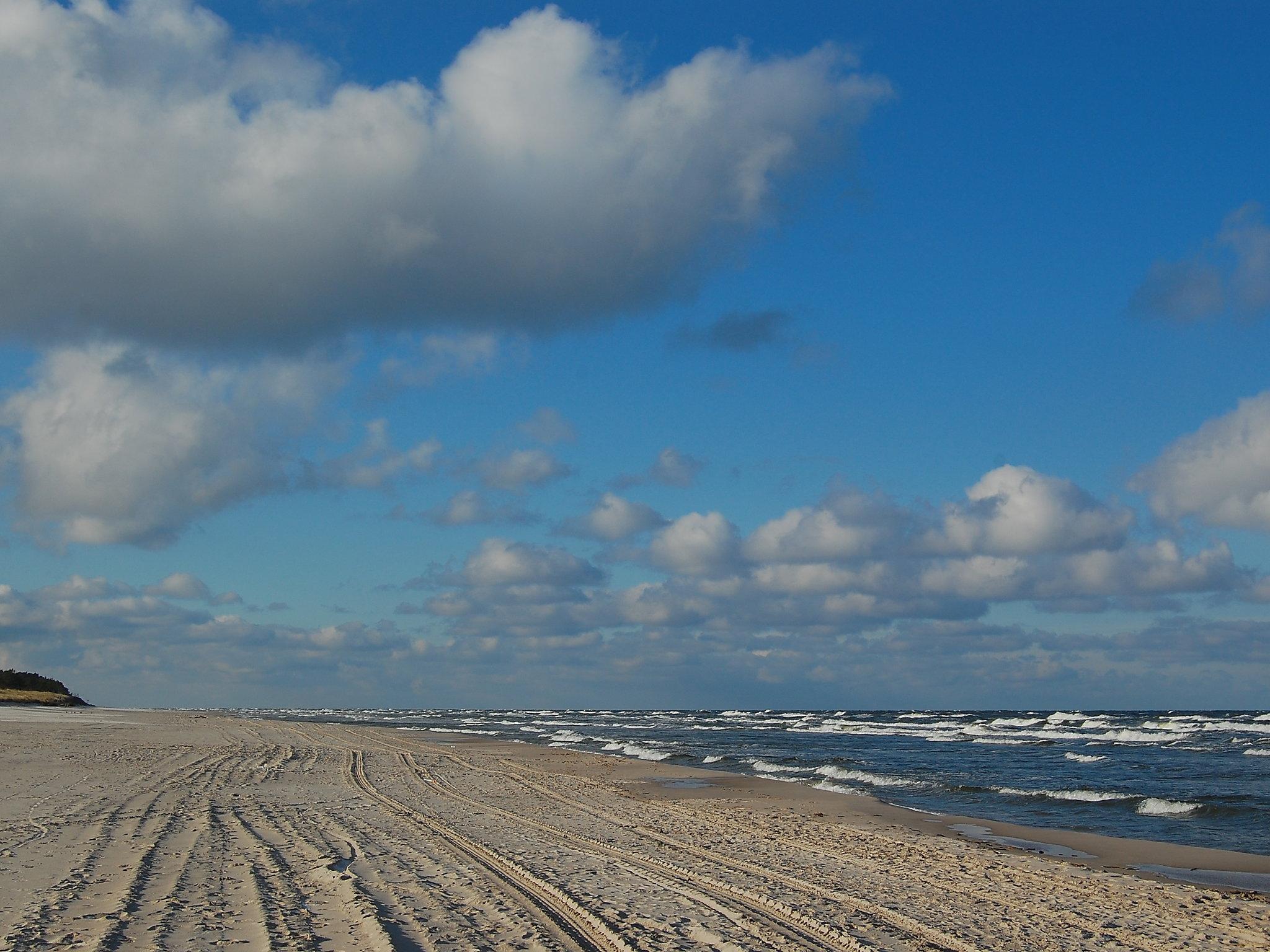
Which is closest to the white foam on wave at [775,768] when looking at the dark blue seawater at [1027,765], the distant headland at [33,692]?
the dark blue seawater at [1027,765]

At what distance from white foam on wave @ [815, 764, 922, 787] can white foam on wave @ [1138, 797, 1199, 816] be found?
6.26m

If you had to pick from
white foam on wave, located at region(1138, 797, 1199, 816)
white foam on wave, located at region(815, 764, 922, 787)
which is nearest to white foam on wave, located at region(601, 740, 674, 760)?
white foam on wave, located at region(815, 764, 922, 787)

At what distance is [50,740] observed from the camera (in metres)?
34.0

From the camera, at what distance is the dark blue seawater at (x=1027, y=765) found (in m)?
21.2

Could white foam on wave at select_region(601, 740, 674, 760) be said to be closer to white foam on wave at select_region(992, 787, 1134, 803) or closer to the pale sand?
white foam on wave at select_region(992, 787, 1134, 803)

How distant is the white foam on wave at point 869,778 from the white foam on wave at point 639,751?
772cm

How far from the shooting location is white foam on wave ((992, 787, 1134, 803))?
2395 centimetres

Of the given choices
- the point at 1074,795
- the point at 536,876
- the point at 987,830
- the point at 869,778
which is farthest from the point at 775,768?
the point at 536,876

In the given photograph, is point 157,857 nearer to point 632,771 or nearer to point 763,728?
point 632,771

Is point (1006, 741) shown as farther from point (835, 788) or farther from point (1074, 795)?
point (835, 788)

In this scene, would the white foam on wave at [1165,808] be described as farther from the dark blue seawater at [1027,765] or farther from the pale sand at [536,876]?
the pale sand at [536,876]

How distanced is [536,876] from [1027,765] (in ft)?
97.0

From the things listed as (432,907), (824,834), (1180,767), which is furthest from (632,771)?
(432,907)

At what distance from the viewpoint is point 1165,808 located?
72.7 feet
